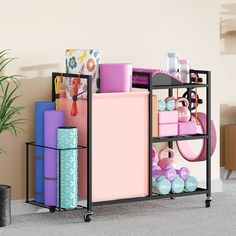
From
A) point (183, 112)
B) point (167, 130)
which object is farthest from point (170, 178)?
point (183, 112)

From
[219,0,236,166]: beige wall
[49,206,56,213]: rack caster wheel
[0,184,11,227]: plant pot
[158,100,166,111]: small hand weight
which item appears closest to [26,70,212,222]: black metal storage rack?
[49,206,56,213]: rack caster wheel

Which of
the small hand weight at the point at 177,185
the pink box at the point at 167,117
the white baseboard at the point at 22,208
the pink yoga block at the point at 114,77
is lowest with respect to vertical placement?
the white baseboard at the point at 22,208

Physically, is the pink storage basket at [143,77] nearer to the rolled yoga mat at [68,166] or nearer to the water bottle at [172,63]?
the water bottle at [172,63]

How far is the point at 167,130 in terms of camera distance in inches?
208

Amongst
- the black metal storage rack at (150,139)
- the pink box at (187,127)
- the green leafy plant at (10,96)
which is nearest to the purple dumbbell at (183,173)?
the black metal storage rack at (150,139)

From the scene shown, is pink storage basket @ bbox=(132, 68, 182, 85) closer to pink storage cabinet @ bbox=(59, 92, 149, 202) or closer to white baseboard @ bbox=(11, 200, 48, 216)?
pink storage cabinet @ bbox=(59, 92, 149, 202)

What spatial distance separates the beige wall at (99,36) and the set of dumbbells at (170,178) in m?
0.39

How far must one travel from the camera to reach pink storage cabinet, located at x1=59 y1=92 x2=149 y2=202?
198 inches

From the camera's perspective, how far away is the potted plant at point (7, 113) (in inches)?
191

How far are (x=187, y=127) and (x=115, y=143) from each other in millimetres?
556

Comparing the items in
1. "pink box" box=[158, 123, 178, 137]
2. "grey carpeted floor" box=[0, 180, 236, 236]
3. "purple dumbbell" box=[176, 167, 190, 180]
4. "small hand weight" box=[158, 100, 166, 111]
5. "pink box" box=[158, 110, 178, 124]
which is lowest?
"grey carpeted floor" box=[0, 180, 236, 236]

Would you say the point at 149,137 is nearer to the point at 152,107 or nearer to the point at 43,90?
the point at 152,107

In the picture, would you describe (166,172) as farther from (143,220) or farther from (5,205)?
(5,205)

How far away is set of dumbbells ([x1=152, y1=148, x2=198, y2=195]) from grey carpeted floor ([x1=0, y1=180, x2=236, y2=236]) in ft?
0.43
